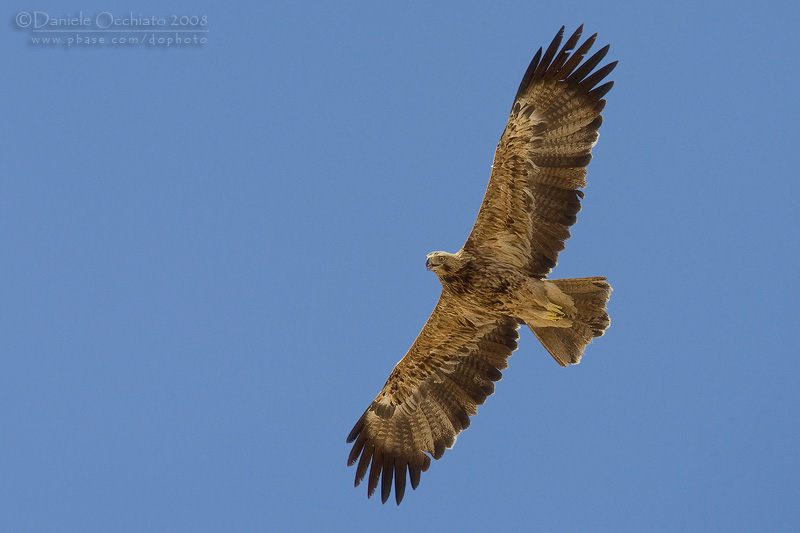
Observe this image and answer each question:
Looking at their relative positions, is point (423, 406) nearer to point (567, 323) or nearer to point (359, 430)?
point (359, 430)

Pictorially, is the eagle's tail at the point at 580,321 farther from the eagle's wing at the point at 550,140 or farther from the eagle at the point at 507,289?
the eagle's wing at the point at 550,140

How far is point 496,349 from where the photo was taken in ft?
41.3

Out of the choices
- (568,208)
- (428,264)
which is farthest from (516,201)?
(428,264)

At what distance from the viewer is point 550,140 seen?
11430 millimetres

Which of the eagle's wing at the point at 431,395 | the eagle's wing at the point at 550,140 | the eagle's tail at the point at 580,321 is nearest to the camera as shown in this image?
the eagle's wing at the point at 550,140

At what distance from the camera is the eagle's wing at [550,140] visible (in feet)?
37.3

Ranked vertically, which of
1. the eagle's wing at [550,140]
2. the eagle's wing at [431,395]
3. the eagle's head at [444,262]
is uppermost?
the eagle's wing at [550,140]

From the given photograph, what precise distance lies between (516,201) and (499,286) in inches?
43.3

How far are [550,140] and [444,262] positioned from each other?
6.49 feet

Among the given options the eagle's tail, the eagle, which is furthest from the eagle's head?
the eagle's tail

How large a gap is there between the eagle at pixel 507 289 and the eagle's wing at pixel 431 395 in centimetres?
1

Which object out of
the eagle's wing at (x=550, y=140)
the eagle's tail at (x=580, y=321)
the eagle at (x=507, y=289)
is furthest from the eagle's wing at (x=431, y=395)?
the eagle's wing at (x=550, y=140)

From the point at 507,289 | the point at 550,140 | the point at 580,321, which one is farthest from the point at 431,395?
the point at 550,140

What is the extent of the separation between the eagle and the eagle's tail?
0.01 metres
